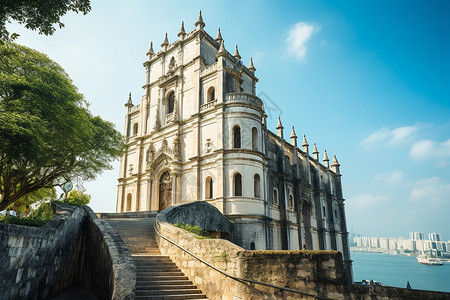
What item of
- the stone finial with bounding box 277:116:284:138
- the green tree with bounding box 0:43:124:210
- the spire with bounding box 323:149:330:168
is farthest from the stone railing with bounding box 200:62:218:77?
the spire with bounding box 323:149:330:168

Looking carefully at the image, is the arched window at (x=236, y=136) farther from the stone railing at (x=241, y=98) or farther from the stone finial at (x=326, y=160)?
the stone finial at (x=326, y=160)

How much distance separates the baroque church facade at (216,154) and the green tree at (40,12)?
1499 centimetres

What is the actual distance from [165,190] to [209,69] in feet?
38.7

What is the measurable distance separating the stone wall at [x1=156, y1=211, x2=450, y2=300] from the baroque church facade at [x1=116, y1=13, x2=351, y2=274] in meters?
13.3

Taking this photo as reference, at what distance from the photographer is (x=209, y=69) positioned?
2633 cm

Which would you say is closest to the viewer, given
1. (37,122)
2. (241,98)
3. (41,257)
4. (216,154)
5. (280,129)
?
(41,257)

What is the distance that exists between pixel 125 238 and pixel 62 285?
9.32ft

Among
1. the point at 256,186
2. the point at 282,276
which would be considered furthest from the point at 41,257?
the point at 256,186

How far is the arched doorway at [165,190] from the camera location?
26.4m

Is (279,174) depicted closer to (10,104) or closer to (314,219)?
(314,219)

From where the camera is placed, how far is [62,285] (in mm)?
10344

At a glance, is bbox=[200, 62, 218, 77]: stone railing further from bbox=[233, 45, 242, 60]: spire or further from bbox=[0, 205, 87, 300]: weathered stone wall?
bbox=[0, 205, 87, 300]: weathered stone wall

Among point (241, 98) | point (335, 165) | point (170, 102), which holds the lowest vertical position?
point (335, 165)

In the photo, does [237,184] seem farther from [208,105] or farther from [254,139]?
[208,105]
